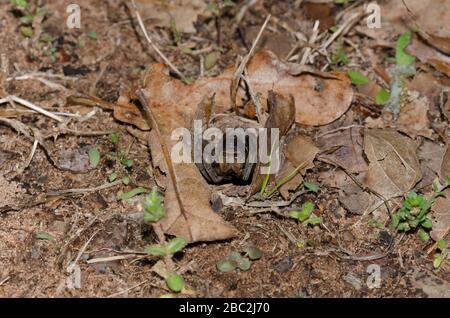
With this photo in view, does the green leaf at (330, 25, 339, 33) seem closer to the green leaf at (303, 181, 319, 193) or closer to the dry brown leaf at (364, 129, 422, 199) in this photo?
the dry brown leaf at (364, 129, 422, 199)

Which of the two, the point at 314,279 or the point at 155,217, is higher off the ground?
the point at 155,217

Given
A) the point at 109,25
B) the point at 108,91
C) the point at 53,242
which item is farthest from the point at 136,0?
the point at 53,242

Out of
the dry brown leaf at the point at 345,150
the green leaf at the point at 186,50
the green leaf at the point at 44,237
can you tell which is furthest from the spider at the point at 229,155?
the green leaf at the point at 44,237

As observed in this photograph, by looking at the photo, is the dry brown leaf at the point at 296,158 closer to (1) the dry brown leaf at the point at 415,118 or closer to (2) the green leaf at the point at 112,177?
(1) the dry brown leaf at the point at 415,118

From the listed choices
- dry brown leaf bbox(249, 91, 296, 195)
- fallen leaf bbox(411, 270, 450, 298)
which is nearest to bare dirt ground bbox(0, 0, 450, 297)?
fallen leaf bbox(411, 270, 450, 298)

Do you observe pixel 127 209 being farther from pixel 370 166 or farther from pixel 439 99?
pixel 439 99

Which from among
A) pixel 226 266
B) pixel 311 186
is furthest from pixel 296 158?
pixel 226 266
